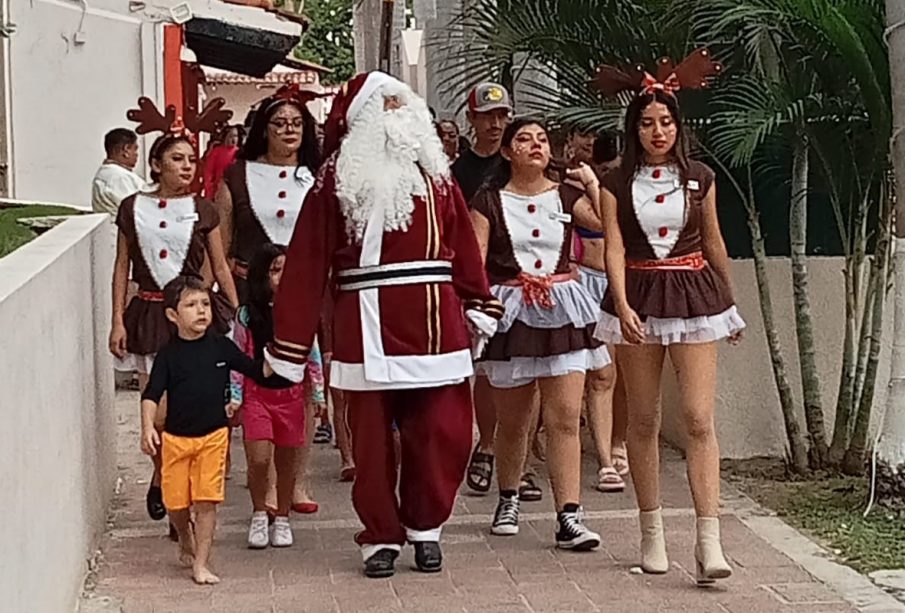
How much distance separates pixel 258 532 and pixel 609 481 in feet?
6.62

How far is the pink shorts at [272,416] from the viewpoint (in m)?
6.89

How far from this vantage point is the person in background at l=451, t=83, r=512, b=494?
312 inches

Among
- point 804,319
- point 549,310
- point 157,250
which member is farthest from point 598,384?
point 157,250

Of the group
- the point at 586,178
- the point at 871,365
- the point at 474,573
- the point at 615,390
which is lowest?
the point at 474,573

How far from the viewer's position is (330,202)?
6418 millimetres

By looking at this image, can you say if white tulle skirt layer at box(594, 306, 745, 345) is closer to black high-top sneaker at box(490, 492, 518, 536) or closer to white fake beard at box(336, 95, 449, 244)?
white fake beard at box(336, 95, 449, 244)

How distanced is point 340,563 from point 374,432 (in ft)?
2.10

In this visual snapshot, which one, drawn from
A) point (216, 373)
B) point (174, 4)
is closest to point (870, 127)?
point (216, 373)

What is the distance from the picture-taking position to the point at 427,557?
6465mm

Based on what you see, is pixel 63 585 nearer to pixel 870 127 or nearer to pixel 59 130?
pixel 870 127

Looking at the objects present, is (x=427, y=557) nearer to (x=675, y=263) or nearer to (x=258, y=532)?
(x=258, y=532)

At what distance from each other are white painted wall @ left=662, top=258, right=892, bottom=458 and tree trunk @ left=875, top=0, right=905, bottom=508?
4.87 feet

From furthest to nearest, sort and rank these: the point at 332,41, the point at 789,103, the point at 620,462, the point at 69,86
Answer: the point at 332,41 → the point at 69,86 → the point at 620,462 → the point at 789,103

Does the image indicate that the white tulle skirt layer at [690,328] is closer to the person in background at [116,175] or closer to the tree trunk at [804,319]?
the tree trunk at [804,319]
